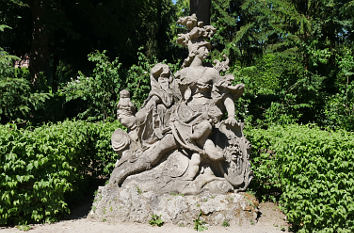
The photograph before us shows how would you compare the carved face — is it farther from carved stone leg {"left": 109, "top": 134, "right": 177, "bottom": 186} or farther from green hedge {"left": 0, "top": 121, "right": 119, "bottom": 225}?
green hedge {"left": 0, "top": 121, "right": 119, "bottom": 225}

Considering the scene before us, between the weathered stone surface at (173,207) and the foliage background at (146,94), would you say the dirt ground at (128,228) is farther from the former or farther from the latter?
the foliage background at (146,94)

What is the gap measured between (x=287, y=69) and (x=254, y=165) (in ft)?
16.9

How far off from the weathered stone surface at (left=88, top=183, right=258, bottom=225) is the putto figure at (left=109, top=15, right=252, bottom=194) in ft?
0.51

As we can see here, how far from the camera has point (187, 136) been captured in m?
5.38

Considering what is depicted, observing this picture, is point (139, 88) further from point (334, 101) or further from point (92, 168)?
point (334, 101)

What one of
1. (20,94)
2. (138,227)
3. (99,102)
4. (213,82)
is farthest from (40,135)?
(99,102)

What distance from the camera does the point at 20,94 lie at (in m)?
8.55

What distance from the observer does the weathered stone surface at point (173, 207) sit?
498cm

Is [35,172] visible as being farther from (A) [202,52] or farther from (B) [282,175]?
(B) [282,175]

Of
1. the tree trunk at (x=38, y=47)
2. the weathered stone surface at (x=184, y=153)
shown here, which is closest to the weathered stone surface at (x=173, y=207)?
the weathered stone surface at (x=184, y=153)

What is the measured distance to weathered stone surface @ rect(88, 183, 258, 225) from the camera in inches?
196

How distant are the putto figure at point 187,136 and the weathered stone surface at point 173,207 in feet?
0.51

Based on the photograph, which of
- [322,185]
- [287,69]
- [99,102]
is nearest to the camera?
[322,185]

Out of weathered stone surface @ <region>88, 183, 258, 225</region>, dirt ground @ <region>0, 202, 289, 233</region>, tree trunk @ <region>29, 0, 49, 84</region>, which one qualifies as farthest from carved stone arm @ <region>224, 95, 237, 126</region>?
tree trunk @ <region>29, 0, 49, 84</region>
